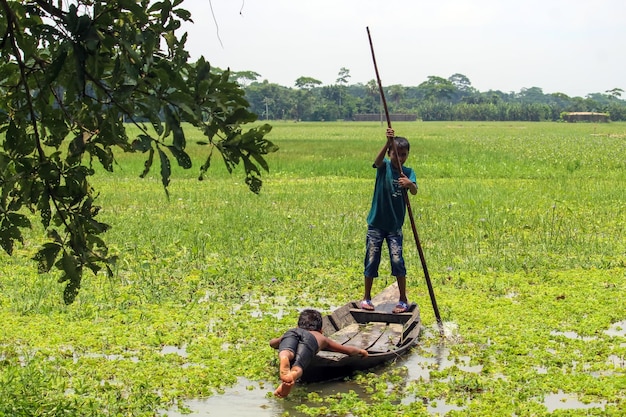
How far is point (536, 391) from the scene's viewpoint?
20.9 ft

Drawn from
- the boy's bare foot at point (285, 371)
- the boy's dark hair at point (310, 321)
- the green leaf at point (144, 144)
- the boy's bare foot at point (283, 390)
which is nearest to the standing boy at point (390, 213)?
the boy's dark hair at point (310, 321)

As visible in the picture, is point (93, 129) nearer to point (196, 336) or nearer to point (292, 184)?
point (196, 336)

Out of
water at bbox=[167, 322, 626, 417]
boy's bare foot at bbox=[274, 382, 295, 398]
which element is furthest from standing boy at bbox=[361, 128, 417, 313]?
boy's bare foot at bbox=[274, 382, 295, 398]

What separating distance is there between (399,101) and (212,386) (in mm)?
149864

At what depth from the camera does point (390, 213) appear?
834 cm

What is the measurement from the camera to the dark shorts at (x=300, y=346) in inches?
251

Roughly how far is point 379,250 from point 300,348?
2196 millimetres

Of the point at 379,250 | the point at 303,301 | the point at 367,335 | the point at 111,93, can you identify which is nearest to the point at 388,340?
the point at 367,335

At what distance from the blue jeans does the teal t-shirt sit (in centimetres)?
7

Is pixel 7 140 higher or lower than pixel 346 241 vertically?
higher

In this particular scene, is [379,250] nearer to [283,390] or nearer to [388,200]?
[388,200]

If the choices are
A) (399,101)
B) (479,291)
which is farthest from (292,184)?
(399,101)

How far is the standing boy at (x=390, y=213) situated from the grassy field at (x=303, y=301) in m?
0.56

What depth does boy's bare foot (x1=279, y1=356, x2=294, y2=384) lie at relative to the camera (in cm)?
604
